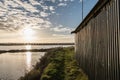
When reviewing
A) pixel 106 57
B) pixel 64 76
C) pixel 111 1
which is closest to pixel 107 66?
pixel 106 57

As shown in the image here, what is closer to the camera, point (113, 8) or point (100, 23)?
point (113, 8)

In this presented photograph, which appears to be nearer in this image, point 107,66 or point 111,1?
point 111,1

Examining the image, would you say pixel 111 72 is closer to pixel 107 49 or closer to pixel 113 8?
pixel 107 49

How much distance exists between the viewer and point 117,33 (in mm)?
6879

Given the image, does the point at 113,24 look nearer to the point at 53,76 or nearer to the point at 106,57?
the point at 106,57

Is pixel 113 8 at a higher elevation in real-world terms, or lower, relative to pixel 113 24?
higher

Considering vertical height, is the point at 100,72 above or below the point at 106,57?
below

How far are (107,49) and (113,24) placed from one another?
1180mm

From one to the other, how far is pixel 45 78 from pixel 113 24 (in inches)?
309

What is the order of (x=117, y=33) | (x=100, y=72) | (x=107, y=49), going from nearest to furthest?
(x=117, y=33), (x=107, y=49), (x=100, y=72)

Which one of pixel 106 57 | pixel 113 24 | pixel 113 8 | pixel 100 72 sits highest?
pixel 113 8

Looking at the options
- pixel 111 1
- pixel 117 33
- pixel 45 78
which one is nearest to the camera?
pixel 117 33

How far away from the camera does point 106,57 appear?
27.1 feet

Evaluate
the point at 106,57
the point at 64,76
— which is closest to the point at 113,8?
the point at 106,57
